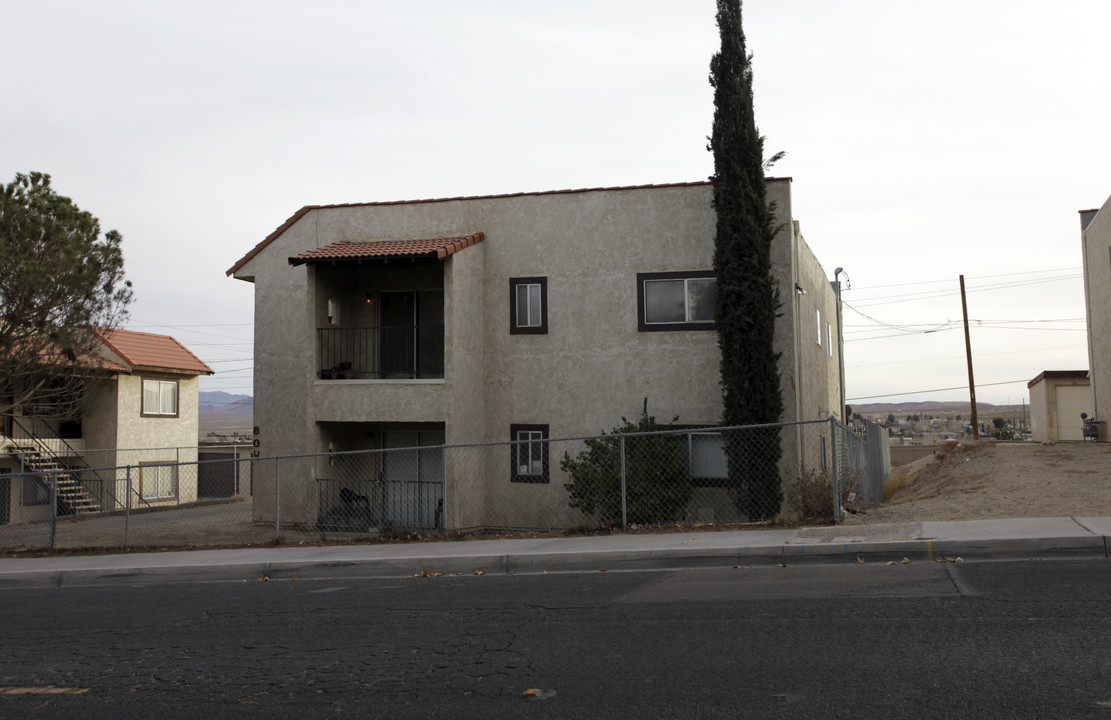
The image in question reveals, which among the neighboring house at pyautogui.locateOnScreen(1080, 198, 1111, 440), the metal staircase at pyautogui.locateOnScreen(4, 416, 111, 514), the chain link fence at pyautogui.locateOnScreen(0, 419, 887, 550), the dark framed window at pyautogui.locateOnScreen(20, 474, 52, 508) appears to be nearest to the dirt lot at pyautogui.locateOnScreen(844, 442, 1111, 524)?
the chain link fence at pyautogui.locateOnScreen(0, 419, 887, 550)

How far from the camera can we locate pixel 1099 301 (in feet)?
83.8

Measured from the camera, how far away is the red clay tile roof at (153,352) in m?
30.5

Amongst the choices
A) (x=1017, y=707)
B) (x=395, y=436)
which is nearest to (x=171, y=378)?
(x=395, y=436)

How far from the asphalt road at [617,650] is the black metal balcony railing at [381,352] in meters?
8.85

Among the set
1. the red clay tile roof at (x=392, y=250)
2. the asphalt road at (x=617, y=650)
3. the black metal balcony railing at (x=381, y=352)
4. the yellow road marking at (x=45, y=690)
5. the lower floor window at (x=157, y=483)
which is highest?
the red clay tile roof at (x=392, y=250)

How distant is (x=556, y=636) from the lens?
714 centimetres

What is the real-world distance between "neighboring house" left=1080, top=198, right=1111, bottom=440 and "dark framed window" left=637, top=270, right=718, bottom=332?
508 inches

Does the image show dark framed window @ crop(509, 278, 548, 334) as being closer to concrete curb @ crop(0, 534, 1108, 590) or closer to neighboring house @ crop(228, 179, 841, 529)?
neighboring house @ crop(228, 179, 841, 529)

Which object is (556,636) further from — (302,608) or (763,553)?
(763,553)

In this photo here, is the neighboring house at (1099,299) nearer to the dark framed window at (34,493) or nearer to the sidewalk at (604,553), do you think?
the sidewalk at (604,553)

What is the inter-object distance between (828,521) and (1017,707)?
7.77 metres

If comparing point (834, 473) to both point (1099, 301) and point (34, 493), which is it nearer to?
point (1099, 301)

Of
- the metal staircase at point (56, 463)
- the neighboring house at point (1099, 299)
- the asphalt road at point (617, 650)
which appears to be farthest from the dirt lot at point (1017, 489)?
the metal staircase at point (56, 463)

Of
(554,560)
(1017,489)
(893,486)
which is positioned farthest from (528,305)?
(893,486)
